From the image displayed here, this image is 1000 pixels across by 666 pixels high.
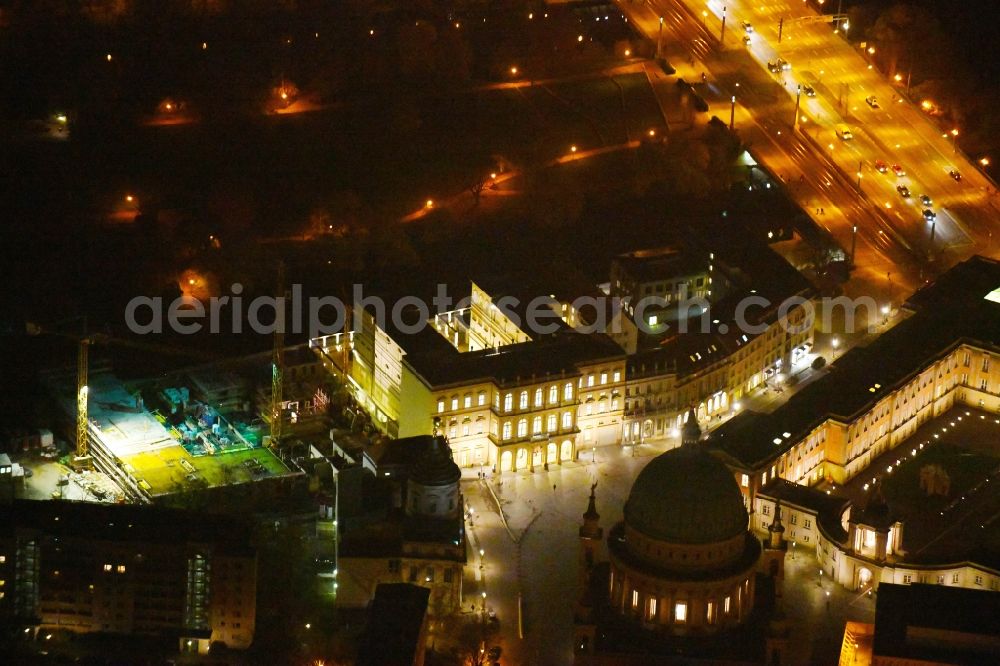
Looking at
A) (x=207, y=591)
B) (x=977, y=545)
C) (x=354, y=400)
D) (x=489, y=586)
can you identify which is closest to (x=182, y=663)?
(x=207, y=591)

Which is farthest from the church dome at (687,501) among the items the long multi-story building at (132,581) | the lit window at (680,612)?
the long multi-story building at (132,581)

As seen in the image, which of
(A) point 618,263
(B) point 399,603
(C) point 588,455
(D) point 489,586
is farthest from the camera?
(A) point 618,263

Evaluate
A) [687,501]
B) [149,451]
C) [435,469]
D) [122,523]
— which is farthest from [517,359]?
[122,523]

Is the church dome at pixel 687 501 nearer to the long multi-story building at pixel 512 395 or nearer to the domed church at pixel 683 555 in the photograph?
the domed church at pixel 683 555

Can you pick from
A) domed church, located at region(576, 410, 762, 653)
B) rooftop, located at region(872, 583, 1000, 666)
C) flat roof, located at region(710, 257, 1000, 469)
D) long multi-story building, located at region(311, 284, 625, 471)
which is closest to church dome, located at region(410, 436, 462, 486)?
domed church, located at region(576, 410, 762, 653)

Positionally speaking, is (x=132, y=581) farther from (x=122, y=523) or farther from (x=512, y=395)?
(x=512, y=395)

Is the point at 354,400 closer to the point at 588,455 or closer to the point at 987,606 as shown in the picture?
the point at 588,455
